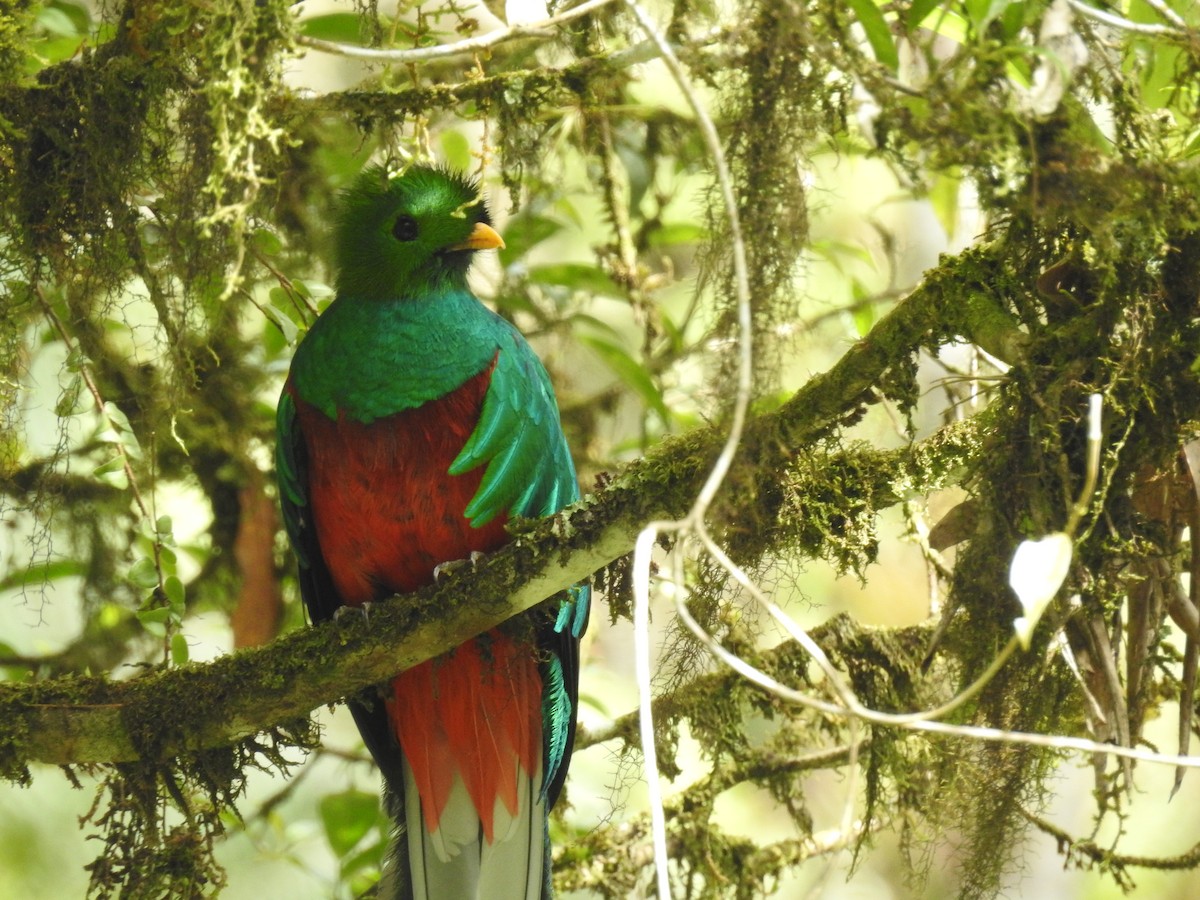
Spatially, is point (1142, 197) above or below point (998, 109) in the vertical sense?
below

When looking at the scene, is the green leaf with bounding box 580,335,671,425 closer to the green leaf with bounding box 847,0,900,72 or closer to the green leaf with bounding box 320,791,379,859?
the green leaf with bounding box 320,791,379,859

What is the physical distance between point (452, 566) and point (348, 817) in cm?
134

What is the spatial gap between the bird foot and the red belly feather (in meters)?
0.09

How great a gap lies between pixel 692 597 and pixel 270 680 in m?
0.88

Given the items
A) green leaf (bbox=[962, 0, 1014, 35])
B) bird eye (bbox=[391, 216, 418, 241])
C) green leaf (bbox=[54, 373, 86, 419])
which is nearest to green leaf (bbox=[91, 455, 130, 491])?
green leaf (bbox=[54, 373, 86, 419])

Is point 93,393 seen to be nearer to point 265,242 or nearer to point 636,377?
point 265,242

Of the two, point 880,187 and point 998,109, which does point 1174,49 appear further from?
point 880,187

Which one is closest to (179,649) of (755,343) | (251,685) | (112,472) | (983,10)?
(251,685)

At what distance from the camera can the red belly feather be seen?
9.48ft

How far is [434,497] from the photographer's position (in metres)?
2.88

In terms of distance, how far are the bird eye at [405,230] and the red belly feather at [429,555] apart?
447 millimetres

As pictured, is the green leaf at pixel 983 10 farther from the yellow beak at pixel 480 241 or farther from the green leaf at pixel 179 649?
the green leaf at pixel 179 649

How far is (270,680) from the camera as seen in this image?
8.51ft

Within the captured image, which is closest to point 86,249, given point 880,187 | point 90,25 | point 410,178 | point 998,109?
point 410,178
